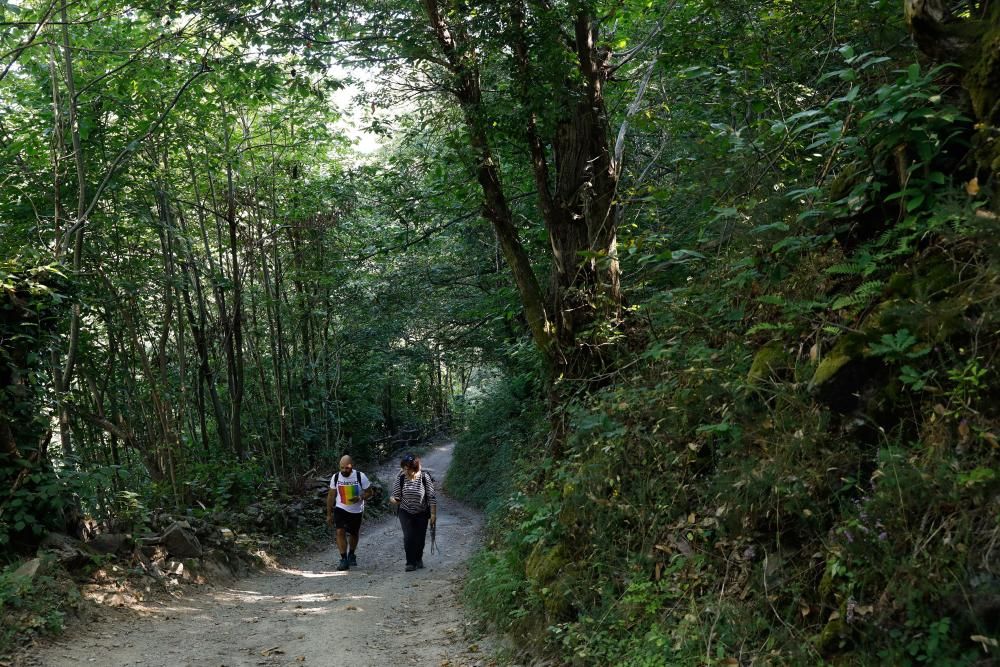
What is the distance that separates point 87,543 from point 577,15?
8150 mm

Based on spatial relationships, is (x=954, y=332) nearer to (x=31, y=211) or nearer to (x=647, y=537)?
(x=647, y=537)

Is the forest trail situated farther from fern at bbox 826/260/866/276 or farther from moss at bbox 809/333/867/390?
fern at bbox 826/260/866/276

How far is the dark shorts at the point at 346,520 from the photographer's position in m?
11.7

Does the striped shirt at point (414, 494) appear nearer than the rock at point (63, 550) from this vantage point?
No

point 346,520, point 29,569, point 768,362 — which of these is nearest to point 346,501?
point 346,520

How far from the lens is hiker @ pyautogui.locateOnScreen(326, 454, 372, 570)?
11.6m

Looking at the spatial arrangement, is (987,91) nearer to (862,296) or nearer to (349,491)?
(862,296)

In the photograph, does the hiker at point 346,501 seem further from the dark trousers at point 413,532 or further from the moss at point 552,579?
the moss at point 552,579

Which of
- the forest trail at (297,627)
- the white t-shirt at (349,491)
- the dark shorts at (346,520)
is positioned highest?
the white t-shirt at (349,491)

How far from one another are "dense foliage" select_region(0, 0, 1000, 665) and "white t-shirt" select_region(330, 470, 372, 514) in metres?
2.19

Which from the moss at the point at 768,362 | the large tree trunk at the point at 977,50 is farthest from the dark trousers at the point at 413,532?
the large tree trunk at the point at 977,50

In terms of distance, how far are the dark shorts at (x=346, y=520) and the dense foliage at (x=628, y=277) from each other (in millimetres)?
2101

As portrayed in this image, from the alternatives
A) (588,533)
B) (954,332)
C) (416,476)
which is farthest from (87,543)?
(954,332)

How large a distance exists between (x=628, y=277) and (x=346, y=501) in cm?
574
